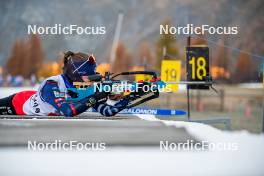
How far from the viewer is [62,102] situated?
529 centimetres

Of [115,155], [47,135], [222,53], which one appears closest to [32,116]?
[115,155]

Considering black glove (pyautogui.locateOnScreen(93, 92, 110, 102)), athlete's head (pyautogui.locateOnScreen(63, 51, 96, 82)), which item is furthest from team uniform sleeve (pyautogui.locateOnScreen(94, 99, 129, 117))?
athlete's head (pyautogui.locateOnScreen(63, 51, 96, 82))

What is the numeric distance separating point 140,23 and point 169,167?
88633 millimetres

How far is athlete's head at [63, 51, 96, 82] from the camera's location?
523 cm

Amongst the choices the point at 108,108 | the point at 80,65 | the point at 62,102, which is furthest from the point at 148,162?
the point at 80,65

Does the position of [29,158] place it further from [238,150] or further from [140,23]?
[140,23]

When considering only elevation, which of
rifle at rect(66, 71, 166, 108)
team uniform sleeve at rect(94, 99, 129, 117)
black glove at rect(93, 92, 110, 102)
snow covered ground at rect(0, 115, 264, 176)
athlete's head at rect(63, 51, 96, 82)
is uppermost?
athlete's head at rect(63, 51, 96, 82)

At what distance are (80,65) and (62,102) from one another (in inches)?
18.0

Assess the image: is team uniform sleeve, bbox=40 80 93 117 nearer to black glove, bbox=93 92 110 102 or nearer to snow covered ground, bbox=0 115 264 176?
black glove, bbox=93 92 110 102

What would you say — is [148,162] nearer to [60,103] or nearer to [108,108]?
[108,108]

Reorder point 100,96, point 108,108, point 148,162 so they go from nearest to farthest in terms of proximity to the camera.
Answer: point 100,96 → point 108,108 → point 148,162

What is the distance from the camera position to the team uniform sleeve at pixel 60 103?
204 inches

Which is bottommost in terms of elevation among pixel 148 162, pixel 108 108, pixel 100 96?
pixel 148 162

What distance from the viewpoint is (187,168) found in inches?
213
